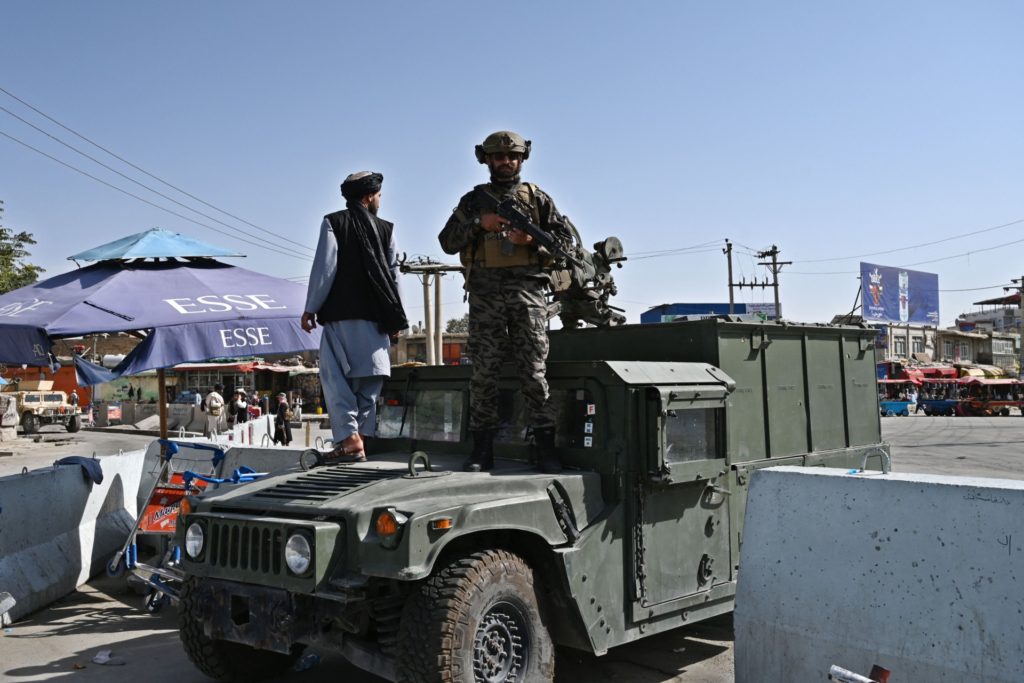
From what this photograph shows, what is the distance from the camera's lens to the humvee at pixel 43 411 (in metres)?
32.1

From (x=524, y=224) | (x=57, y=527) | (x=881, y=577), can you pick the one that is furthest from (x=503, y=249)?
(x=57, y=527)

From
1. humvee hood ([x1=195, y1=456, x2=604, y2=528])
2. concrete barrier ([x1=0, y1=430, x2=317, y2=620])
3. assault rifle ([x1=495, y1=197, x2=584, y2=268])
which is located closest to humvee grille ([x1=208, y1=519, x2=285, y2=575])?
humvee hood ([x1=195, y1=456, x2=604, y2=528])

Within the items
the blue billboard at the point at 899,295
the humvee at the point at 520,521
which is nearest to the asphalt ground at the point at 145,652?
the humvee at the point at 520,521

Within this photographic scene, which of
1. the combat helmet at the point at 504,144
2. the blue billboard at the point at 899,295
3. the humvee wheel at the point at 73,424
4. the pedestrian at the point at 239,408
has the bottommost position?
the humvee wheel at the point at 73,424

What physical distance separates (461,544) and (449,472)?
0.55 meters

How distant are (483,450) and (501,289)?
→ 0.94 meters

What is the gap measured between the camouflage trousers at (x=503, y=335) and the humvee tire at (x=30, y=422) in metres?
31.6

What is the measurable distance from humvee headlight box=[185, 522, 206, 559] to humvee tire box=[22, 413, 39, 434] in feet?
103

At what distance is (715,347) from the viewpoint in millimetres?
5699

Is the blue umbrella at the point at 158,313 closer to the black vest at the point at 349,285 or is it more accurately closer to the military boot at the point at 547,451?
the black vest at the point at 349,285

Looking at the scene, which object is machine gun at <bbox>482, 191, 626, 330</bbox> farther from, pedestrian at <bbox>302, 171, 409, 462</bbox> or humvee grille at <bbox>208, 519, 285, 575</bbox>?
humvee grille at <bbox>208, 519, 285, 575</bbox>

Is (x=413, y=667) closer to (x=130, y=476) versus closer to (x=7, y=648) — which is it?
(x=7, y=648)

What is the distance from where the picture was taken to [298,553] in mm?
4039

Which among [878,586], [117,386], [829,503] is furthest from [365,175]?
[117,386]
